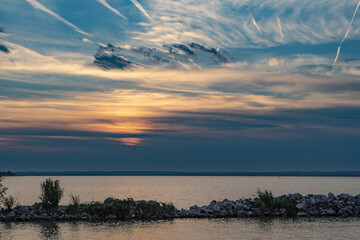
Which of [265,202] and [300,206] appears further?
[265,202]

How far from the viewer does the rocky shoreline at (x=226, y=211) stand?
46.8 meters

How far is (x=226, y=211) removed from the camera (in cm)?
4978

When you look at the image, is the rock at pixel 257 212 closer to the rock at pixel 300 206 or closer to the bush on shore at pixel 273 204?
the bush on shore at pixel 273 204

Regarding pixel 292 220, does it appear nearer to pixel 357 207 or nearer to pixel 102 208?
pixel 357 207

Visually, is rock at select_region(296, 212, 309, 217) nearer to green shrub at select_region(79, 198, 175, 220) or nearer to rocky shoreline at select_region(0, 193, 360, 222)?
rocky shoreline at select_region(0, 193, 360, 222)

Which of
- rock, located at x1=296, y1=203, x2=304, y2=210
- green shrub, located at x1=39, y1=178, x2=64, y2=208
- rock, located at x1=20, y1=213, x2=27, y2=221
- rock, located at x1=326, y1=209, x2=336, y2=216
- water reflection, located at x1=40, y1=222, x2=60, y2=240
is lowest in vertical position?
water reflection, located at x1=40, y1=222, x2=60, y2=240

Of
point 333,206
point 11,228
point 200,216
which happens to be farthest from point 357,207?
point 11,228

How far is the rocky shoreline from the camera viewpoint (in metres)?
46.8

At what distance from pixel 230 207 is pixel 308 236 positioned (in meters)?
14.3

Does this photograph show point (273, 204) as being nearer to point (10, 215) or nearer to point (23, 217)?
point (23, 217)

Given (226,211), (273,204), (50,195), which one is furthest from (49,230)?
(273,204)

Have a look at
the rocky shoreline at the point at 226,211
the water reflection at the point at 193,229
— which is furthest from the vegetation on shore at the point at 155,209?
the water reflection at the point at 193,229

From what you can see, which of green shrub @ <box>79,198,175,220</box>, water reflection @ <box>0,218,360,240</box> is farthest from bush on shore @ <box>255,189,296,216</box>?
green shrub @ <box>79,198,175,220</box>

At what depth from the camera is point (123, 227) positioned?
139ft
